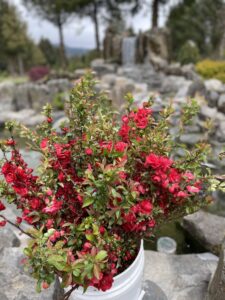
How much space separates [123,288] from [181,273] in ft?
3.16

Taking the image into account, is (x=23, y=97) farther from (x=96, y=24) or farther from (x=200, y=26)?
(x=200, y=26)

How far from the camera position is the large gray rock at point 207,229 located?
2.60 m

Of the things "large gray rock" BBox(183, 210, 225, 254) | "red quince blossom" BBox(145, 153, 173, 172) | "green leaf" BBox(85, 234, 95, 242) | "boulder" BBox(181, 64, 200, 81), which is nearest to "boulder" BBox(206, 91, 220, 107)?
"boulder" BBox(181, 64, 200, 81)

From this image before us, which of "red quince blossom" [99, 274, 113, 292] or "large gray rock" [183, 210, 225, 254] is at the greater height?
"red quince blossom" [99, 274, 113, 292]

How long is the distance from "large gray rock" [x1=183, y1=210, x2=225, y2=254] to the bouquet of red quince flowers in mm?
1319

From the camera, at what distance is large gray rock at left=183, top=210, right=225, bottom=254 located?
2604 millimetres

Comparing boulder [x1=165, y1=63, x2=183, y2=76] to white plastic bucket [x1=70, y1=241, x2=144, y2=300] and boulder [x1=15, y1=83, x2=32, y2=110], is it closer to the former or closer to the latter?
boulder [x1=15, y1=83, x2=32, y2=110]

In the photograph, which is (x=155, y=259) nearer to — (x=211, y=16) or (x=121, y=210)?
(x=121, y=210)

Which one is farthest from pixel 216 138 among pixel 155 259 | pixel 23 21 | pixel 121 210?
pixel 23 21

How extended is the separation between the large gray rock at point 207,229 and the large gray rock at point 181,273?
0.20 meters

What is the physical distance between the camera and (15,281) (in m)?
1.90

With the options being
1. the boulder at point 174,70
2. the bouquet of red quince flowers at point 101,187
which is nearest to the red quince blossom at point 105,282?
the bouquet of red quince flowers at point 101,187

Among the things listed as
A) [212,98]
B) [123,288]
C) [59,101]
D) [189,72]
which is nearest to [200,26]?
[189,72]

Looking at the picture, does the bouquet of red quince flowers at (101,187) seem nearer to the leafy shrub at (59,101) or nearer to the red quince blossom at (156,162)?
the red quince blossom at (156,162)
